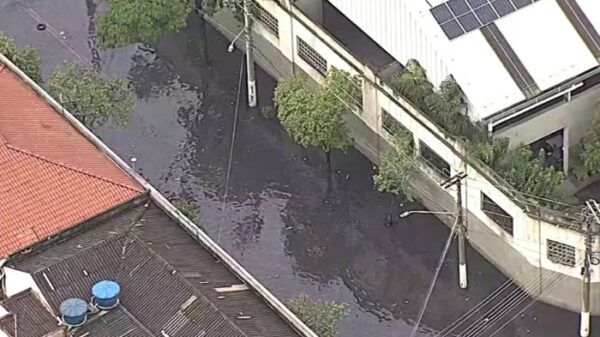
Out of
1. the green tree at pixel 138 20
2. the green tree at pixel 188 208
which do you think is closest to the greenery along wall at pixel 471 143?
the green tree at pixel 188 208

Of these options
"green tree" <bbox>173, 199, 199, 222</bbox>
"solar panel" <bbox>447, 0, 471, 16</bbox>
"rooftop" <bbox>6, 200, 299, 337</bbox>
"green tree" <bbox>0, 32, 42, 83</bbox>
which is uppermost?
"solar panel" <bbox>447, 0, 471, 16</bbox>

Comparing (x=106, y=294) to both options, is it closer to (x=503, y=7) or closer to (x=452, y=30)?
(x=452, y=30)

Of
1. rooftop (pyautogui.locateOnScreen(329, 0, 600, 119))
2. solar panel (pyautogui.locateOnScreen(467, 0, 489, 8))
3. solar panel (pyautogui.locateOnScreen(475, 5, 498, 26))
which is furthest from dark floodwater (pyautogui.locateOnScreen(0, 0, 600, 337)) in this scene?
solar panel (pyautogui.locateOnScreen(467, 0, 489, 8))

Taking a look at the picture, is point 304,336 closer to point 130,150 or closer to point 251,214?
point 251,214

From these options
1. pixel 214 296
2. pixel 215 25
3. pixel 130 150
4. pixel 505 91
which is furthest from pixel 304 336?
pixel 215 25

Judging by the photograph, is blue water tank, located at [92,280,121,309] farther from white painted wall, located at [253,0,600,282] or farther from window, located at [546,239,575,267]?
window, located at [546,239,575,267]

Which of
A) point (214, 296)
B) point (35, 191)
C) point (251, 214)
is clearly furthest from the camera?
point (251, 214)
